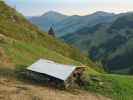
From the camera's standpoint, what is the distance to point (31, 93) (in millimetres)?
28141

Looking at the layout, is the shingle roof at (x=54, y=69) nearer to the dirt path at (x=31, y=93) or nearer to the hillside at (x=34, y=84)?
the hillside at (x=34, y=84)

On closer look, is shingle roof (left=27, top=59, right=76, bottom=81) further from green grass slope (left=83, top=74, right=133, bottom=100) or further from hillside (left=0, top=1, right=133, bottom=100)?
green grass slope (left=83, top=74, right=133, bottom=100)

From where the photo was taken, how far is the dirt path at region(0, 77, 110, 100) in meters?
27.2

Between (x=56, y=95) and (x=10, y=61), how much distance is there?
385 inches

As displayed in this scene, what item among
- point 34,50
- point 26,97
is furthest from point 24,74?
point 34,50

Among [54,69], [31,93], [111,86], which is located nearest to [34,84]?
[54,69]

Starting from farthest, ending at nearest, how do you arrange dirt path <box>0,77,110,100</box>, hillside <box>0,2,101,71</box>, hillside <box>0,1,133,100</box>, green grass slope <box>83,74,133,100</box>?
hillside <box>0,2,101,71</box> → green grass slope <box>83,74,133,100</box> → hillside <box>0,1,133,100</box> → dirt path <box>0,77,110,100</box>

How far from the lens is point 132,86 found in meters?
35.1

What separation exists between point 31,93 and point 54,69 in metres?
5.08

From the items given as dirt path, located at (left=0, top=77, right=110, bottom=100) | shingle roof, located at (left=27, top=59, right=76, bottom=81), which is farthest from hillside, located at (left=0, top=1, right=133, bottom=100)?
shingle roof, located at (left=27, top=59, right=76, bottom=81)

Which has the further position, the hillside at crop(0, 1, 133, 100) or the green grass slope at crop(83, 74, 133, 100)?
the green grass slope at crop(83, 74, 133, 100)

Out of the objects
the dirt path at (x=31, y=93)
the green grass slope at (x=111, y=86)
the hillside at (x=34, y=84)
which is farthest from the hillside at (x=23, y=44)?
the green grass slope at (x=111, y=86)

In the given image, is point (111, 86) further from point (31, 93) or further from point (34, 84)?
point (31, 93)

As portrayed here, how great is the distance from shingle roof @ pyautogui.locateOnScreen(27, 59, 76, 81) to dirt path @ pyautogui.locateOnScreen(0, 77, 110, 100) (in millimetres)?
1635
